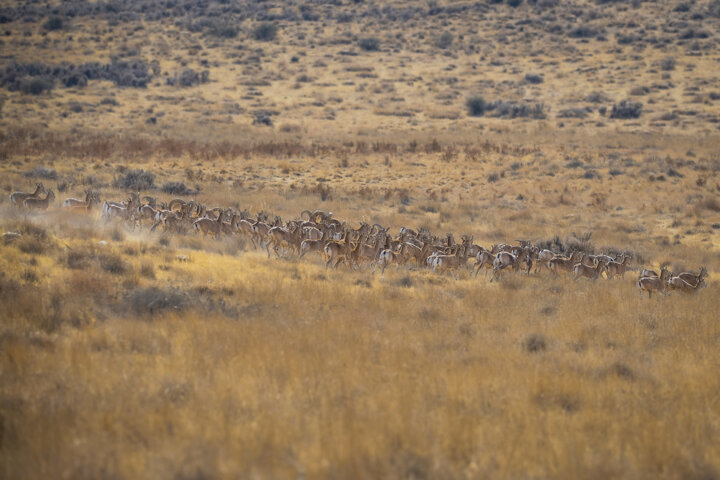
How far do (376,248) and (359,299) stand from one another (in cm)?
435

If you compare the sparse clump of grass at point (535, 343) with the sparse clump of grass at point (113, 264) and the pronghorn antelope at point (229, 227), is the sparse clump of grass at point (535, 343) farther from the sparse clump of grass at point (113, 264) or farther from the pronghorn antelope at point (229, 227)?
the pronghorn antelope at point (229, 227)

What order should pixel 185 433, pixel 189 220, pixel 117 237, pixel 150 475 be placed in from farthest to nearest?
1. pixel 189 220
2. pixel 117 237
3. pixel 185 433
4. pixel 150 475

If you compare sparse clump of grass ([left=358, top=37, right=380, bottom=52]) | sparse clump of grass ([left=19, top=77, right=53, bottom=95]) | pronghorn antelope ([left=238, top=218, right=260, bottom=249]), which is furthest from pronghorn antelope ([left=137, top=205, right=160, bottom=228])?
sparse clump of grass ([left=358, top=37, right=380, bottom=52])

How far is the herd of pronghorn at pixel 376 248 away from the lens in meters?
13.9

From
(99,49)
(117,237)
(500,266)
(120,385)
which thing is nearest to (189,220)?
(117,237)

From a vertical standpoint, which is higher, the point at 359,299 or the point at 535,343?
the point at 535,343

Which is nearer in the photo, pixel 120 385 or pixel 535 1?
pixel 120 385

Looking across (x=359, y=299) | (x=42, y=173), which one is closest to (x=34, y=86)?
(x=42, y=173)

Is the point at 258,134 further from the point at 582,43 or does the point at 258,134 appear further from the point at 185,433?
the point at 582,43

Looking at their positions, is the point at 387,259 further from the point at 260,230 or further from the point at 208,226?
the point at 208,226

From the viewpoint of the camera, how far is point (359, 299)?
34.2ft

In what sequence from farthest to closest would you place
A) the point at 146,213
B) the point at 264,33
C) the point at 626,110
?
the point at 264,33
the point at 626,110
the point at 146,213

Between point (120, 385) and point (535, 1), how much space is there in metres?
88.2

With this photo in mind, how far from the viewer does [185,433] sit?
5203 mm
